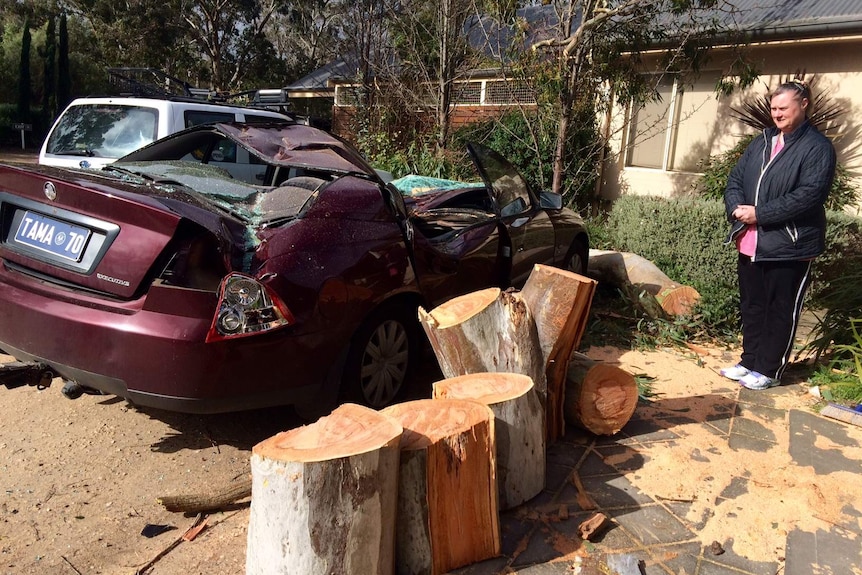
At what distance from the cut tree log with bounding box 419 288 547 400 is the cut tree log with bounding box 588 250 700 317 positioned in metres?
2.96

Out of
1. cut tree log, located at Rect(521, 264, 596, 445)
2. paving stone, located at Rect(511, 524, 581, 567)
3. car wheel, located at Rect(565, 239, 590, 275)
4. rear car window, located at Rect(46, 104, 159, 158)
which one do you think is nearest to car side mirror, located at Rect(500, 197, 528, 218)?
car wheel, located at Rect(565, 239, 590, 275)

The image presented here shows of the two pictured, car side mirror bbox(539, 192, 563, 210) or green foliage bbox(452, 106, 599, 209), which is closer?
car side mirror bbox(539, 192, 563, 210)

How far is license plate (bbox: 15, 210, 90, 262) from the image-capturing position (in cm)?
285

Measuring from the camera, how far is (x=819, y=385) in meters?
4.36

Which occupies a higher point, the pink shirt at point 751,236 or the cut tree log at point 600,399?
the pink shirt at point 751,236

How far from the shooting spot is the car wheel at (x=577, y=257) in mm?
6051

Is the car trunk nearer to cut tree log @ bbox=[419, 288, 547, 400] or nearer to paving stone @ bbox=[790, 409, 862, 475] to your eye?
cut tree log @ bbox=[419, 288, 547, 400]

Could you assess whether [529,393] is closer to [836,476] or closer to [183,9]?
[836,476]

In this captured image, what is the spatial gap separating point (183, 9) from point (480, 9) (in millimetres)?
22269

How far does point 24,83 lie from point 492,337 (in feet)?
99.7

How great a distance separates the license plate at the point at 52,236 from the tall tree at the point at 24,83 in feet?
94.8

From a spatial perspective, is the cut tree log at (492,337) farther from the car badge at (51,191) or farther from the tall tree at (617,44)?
the tall tree at (617,44)

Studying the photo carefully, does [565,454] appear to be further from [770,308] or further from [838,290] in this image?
[838,290]

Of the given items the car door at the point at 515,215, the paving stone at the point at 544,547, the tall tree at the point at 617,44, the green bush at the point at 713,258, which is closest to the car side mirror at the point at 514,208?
the car door at the point at 515,215
